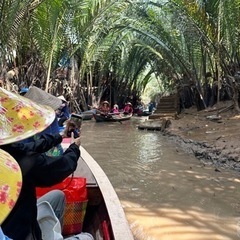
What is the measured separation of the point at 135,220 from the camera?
385cm

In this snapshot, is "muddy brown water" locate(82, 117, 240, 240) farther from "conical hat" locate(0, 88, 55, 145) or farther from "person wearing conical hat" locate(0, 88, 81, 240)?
"conical hat" locate(0, 88, 55, 145)

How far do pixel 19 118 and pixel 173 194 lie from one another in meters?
3.60

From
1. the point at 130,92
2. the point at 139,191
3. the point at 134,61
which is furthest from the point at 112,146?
the point at 130,92

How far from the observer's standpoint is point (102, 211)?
8.73 ft

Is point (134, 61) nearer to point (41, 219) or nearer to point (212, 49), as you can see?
point (212, 49)

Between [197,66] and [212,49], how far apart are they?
2.28 m

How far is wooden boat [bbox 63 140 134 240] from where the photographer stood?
6.82ft

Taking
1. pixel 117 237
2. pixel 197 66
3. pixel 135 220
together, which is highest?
pixel 197 66

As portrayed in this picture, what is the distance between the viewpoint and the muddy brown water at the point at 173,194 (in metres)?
3.62

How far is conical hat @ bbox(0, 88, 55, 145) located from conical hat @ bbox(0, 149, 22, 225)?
20cm

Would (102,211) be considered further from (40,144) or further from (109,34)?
(109,34)

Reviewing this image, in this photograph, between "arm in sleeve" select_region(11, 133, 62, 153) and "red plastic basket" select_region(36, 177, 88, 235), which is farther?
"red plastic basket" select_region(36, 177, 88, 235)

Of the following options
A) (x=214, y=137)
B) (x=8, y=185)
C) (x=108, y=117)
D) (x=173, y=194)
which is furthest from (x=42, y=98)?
(x=108, y=117)

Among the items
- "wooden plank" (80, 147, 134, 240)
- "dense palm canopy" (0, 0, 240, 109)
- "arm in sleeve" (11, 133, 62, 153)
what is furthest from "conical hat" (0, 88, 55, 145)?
"dense palm canopy" (0, 0, 240, 109)
